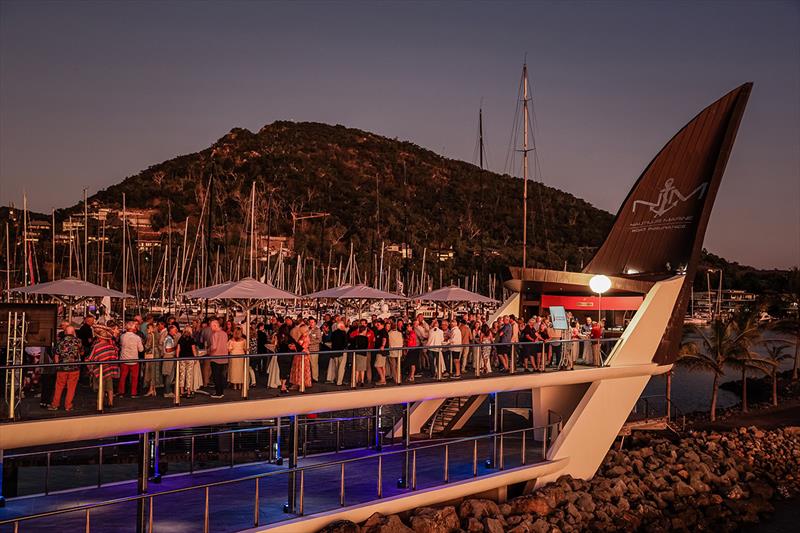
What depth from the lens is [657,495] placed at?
26.0 metres

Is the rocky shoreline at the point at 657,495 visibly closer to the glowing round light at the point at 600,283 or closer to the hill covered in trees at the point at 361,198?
the glowing round light at the point at 600,283

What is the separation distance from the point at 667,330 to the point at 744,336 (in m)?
22.1

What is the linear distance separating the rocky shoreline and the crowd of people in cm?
327

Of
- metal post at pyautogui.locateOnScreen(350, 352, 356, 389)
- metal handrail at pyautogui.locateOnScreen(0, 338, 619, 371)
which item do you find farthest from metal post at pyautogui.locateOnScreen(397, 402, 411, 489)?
metal post at pyautogui.locateOnScreen(350, 352, 356, 389)

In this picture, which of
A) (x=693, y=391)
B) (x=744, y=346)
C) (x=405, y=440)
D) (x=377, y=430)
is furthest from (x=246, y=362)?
(x=693, y=391)

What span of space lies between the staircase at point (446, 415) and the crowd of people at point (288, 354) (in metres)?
3.02

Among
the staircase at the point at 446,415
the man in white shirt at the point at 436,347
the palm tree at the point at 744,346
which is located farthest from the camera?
the palm tree at the point at 744,346

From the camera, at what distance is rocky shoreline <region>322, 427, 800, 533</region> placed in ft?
64.2

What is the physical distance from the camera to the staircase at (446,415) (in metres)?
26.0

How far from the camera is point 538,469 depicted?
22.1 meters

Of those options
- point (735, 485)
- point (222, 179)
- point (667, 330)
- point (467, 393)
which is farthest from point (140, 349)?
point (222, 179)

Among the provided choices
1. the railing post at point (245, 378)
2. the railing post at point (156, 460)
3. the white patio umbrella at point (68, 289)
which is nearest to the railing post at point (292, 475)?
the railing post at point (245, 378)

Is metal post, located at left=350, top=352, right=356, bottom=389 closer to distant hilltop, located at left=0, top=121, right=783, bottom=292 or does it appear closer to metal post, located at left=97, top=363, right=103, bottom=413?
metal post, located at left=97, top=363, right=103, bottom=413

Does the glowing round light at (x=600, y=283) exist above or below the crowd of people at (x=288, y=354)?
above
